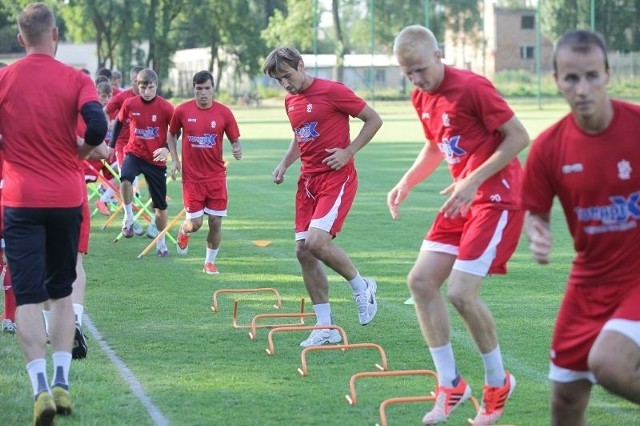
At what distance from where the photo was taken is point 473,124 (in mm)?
6375

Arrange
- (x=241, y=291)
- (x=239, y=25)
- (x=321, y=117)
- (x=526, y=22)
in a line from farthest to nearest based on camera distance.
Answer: (x=526, y=22) → (x=239, y=25) → (x=241, y=291) → (x=321, y=117)

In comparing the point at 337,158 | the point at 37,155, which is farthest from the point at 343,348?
the point at 37,155

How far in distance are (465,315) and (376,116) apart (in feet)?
10.3

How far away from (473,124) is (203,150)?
22.2 ft

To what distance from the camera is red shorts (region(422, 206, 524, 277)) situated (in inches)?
246

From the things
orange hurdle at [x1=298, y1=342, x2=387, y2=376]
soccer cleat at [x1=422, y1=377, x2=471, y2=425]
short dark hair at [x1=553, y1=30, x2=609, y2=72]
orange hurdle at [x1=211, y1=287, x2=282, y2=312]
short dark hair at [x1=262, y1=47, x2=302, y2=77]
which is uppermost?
short dark hair at [x1=553, y1=30, x2=609, y2=72]

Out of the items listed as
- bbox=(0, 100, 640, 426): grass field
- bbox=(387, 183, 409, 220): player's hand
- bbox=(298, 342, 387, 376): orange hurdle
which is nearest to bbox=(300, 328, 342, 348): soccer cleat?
bbox=(0, 100, 640, 426): grass field

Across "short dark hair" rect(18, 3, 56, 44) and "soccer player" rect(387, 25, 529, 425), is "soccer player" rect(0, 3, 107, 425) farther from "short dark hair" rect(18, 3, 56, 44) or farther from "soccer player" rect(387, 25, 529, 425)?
"soccer player" rect(387, 25, 529, 425)

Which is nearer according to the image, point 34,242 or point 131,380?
point 34,242

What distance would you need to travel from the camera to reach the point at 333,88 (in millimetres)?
8930

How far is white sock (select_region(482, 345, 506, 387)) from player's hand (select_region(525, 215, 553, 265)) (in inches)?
57.8

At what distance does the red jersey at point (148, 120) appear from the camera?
14.0 m

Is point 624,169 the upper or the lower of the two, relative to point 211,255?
upper

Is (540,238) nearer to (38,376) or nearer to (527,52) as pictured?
(38,376)
